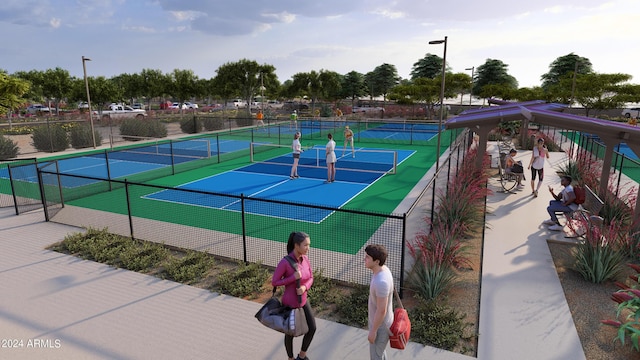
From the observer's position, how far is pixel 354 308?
6629 millimetres

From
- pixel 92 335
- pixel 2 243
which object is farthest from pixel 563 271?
pixel 2 243

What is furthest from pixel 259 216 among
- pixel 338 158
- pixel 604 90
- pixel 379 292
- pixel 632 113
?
pixel 632 113

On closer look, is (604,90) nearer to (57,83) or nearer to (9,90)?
(9,90)

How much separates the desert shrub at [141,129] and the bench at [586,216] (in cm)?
2859

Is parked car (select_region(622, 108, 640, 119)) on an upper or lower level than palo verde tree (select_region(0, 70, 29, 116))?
lower

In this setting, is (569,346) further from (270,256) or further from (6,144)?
(6,144)

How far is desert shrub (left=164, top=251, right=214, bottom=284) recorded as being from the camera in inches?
310

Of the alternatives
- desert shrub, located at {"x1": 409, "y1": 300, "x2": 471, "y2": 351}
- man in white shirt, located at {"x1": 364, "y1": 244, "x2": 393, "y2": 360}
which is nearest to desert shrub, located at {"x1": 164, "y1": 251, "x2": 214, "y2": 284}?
desert shrub, located at {"x1": 409, "y1": 300, "x2": 471, "y2": 351}

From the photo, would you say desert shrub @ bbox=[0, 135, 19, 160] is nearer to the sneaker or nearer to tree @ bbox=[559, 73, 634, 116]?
the sneaker

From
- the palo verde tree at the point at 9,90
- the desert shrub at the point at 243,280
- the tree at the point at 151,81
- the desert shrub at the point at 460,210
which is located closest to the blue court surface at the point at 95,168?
the palo verde tree at the point at 9,90

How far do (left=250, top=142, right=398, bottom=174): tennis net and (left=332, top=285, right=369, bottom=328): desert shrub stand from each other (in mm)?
12232

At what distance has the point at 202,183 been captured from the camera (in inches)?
654

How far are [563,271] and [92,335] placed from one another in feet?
28.1

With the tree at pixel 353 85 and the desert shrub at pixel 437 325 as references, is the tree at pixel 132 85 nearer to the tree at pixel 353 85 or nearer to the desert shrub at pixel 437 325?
the tree at pixel 353 85
